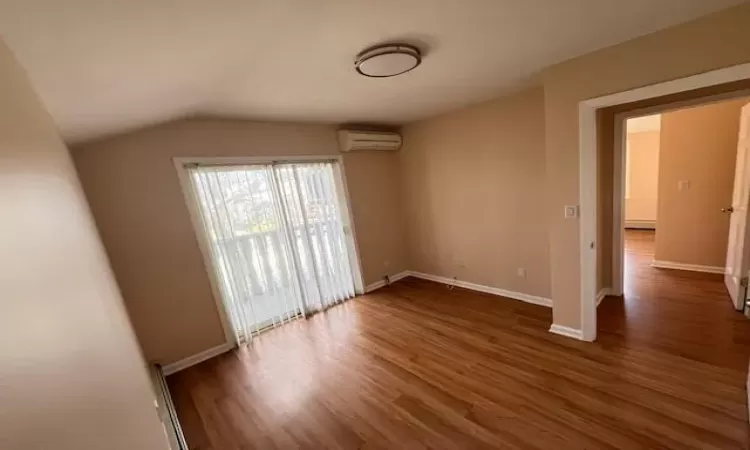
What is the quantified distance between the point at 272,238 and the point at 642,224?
759 cm

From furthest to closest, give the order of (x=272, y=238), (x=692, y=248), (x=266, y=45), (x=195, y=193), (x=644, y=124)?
1. (x=644, y=124)
2. (x=692, y=248)
3. (x=272, y=238)
4. (x=195, y=193)
5. (x=266, y=45)

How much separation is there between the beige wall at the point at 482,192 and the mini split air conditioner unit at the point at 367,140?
0.24m

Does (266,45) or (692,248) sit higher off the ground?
A: (266,45)

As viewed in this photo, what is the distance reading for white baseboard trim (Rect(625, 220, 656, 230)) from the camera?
6.33 meters

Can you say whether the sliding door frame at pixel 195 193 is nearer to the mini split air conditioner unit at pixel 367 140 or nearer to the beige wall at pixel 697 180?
the mini split air conditioner unit at pixel 367 140

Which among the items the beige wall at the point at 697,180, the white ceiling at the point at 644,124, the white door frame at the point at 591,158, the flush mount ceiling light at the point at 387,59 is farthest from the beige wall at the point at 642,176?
the flush mount ceiling light at the point at 387,59

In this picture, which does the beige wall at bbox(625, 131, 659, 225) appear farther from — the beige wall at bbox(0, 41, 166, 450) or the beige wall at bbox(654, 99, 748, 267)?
the beige wall at bbox(0, 41, 166, 450)

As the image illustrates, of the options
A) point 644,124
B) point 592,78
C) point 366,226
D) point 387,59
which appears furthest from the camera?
point 644,124

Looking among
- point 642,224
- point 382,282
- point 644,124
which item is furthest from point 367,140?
point 642,224

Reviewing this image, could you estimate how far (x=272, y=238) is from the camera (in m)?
3.29

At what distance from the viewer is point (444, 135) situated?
3807mm

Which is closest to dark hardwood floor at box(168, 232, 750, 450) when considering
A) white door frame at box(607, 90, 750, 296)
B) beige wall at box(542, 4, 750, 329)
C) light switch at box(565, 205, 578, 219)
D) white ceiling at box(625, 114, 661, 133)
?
white door frame at box(607, 90, 750, 296)

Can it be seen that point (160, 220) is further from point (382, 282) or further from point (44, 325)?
point (382, 282)

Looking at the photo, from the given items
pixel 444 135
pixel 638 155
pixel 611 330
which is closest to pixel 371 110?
pixel 444 135
